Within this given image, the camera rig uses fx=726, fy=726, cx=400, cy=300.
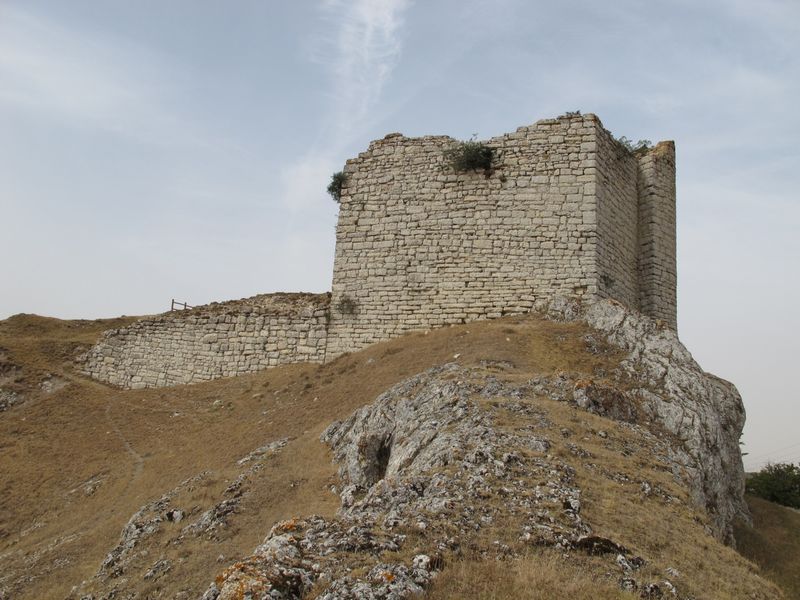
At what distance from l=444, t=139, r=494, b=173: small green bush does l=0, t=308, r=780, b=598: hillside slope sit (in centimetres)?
498

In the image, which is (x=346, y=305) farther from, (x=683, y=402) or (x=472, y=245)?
(x=683, y=402)

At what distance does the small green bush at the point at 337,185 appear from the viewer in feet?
76.2

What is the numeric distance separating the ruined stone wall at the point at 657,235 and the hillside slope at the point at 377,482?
533 centimetres

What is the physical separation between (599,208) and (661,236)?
3.59m

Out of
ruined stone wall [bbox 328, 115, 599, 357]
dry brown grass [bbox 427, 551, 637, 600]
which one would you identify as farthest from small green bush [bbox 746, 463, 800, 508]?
dry brown grass [bbox 427, 551, 637, 600]

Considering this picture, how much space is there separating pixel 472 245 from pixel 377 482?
11277mm

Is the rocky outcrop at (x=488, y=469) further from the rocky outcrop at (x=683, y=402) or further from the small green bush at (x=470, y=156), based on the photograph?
the small green bush at (x=470, y=156)

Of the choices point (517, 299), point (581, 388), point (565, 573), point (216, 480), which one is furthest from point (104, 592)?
point (517, 299)

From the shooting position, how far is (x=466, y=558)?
→ 7.30m

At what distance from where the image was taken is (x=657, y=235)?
2316cm

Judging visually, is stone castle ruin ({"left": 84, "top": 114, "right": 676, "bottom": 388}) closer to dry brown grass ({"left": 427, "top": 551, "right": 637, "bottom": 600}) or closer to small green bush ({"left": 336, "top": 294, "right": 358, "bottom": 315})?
small green bush ({"left": 336, "top": 294, "right": 358, "bottom": 315})

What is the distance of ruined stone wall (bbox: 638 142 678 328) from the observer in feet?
75.4

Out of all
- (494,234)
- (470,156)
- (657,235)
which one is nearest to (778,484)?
(657,235)

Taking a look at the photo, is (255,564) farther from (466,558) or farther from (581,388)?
(581,388)
